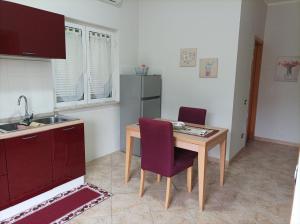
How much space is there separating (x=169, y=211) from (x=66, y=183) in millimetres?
1276

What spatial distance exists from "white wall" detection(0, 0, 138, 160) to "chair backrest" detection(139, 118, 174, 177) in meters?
1.39

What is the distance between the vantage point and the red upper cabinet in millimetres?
2096

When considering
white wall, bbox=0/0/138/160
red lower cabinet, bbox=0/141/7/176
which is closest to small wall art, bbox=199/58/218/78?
white wall, bbox=0/0/138/160

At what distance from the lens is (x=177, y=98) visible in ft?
13.1

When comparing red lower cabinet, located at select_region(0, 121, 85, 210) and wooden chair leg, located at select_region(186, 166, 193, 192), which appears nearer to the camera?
red lower cabinet, located at select_region(0, 121, 85, 210)

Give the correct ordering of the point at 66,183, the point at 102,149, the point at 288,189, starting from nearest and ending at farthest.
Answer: the point at 66,183 → the point at 288,189 → the point at 102,149

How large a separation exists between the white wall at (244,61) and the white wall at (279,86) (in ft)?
1.59

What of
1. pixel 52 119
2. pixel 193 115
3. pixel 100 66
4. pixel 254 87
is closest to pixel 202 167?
pixel 193 115

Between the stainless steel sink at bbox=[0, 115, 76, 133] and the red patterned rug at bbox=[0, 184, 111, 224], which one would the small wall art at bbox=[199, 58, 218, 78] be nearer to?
the stainless steel sink at bbox=[0, 115, 76, 133]

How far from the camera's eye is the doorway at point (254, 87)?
4770 millimetres

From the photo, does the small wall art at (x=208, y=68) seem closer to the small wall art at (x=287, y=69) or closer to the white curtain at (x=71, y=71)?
the white curtain at (x=71, y=71)

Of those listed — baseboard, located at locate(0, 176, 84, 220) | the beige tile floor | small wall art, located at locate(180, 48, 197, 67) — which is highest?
small wall art, located at locate(180, 48, 197, 67)

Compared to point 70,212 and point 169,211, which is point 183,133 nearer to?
point 169,211

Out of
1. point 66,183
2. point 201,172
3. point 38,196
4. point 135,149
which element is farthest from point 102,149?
point 201,172
